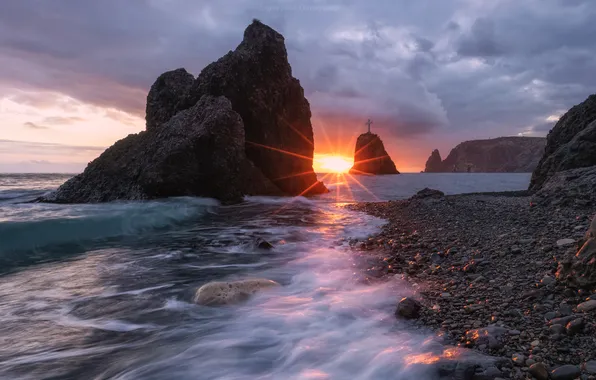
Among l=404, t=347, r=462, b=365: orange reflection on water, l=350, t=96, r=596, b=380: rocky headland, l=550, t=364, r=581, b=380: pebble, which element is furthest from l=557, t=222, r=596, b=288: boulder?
l=404, t=347, r=462, b=365: orange reflection on water

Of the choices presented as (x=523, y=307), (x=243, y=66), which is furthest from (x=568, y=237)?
(x=243, y=66)

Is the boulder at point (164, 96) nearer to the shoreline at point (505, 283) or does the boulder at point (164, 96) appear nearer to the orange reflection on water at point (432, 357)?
the shoreline at point (505, 283)

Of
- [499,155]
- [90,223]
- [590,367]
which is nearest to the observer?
[590,367]

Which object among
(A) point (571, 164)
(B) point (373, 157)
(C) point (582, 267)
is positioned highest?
(B) point (373, 157)

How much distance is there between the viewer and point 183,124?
744 inches

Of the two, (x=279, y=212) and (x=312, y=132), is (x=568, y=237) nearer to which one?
(x=279, y=212)

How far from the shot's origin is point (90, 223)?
11.6 meters

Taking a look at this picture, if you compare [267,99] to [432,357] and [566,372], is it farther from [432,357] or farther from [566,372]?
[566,372]

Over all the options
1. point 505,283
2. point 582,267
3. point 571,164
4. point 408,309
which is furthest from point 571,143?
point 408,309

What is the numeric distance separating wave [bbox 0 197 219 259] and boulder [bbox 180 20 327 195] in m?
9.77

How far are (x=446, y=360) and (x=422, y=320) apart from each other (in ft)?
2.75

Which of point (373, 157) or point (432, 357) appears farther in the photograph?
point (373, 157)

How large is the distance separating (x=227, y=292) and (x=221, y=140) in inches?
572

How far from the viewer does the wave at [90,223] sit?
9578mm
